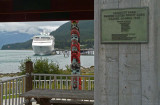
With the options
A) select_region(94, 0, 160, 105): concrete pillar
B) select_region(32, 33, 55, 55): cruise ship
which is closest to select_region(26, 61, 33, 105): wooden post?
select_region(94, 0, 160, 105): concrete pillar

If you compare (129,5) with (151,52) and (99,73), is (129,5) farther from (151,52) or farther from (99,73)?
(99,73)

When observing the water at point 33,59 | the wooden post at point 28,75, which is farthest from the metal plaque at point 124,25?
the water at point 33,59

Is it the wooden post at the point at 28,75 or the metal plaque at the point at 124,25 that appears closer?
the metal plaque at the point at 124,25

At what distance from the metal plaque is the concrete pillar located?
0.06 meters

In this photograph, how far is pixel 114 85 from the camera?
272 cm

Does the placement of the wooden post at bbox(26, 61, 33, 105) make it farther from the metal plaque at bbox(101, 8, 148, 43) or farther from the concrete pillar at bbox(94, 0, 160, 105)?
the metal plaque at bbox(101, 8, 148, 43)

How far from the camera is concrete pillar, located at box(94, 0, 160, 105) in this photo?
259 cm

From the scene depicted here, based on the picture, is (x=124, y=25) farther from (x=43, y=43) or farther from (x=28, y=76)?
(x=43, y=43)

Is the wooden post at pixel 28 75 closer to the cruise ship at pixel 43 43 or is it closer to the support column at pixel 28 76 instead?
the support column at pixel 28 76

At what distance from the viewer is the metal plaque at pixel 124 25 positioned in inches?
102

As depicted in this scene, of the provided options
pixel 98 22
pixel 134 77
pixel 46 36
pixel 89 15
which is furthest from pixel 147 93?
pixel 46 36

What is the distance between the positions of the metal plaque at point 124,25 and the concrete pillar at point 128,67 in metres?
0.06

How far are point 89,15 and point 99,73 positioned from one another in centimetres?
318

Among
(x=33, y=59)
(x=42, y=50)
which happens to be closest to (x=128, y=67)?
(x=33, y=59)
